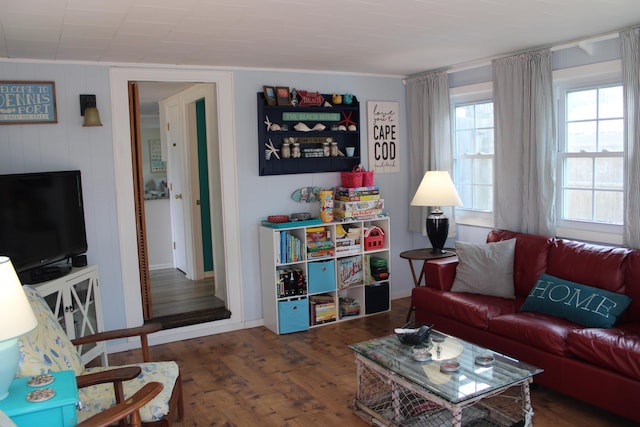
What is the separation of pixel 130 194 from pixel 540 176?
3.26 metres

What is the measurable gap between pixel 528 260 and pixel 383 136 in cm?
206

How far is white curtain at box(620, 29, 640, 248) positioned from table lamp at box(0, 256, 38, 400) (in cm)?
362

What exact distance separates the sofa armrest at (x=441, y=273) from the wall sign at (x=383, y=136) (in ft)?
4.79

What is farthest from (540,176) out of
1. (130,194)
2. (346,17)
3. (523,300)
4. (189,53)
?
(130,194)

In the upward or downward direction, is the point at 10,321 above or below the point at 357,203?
below

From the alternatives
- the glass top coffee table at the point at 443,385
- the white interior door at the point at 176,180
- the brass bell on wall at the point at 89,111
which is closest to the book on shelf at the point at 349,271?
the glass top coffee table at the point at 443,385

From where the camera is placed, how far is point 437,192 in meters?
4.77

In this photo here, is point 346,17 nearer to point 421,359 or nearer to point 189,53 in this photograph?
point 189,53

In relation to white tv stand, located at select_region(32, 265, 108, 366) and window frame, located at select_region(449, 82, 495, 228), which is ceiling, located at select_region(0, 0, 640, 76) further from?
white tv stand, located at select_region(32, 265, 108, 366)

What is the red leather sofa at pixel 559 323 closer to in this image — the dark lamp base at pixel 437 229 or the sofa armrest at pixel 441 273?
the sofa armrest at pixel 441 273

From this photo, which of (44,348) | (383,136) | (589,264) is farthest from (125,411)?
(383,136)

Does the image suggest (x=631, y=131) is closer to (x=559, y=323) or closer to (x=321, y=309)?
(x=559, y=323)

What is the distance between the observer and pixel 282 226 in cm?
485

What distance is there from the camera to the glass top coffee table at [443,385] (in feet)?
8.92
